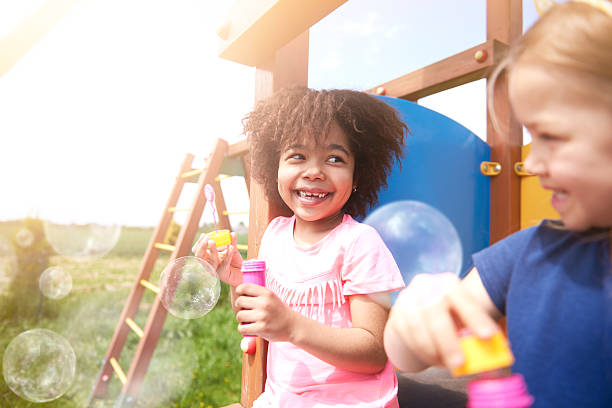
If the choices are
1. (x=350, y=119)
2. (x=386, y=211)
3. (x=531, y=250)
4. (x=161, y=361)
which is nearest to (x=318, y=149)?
(x=350, y=119)

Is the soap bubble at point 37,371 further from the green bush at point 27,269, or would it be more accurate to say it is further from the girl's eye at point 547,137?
the girl's eye at point 547,137

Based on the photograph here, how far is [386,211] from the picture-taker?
132 cm

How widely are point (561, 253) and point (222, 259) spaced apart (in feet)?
2.90

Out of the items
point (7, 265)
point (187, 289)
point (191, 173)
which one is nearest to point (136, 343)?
point (7, 265)

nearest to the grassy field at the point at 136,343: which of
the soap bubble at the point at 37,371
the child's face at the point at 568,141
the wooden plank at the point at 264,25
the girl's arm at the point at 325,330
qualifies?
the soap bubble at the point at 37,371

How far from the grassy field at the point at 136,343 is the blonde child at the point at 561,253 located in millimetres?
2752

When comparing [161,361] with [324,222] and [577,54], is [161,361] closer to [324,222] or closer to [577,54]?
[324,222]

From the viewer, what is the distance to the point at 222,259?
3.76 feet

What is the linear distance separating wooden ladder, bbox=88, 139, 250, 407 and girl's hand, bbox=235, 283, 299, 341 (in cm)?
202

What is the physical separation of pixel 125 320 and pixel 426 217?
273 cm

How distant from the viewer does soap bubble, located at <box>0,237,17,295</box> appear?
3.66 metres

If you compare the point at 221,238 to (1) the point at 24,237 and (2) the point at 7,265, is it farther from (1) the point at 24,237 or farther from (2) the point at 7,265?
(2) the point at 7,265

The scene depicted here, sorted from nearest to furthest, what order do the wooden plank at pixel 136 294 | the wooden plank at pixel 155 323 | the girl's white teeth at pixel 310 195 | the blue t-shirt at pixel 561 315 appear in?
the blue t-shirt at pixel 561 315 → the girl's white teeth at pixel 310 195 → the wooden plank at pixel 155 323 → the wooden plank at pixel 136 294

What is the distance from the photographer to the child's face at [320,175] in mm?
972
